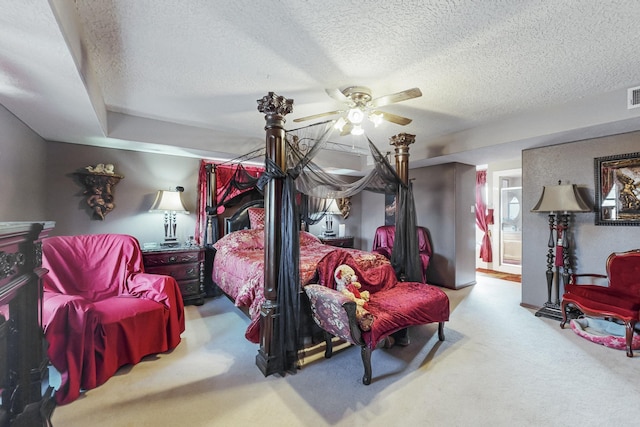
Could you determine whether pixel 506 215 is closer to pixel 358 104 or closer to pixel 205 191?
pixel 358 104

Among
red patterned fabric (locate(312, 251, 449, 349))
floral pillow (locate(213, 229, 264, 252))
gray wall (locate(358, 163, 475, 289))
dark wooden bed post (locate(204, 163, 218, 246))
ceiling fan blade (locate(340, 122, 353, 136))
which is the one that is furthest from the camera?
gray wall (locate(358, 163, 475, 289))

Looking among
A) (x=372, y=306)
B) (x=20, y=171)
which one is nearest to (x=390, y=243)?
(x=372, y=306)

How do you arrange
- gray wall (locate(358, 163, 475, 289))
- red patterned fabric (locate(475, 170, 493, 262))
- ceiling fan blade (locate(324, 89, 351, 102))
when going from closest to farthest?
ceiling fan blade (locate(324, 89, 351, 102)) < gray wall (locate(358, 163, 475, 289)) < red patterned fabric (locate(475, 170, 493, 262))

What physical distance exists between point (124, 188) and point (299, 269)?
307 centimetres

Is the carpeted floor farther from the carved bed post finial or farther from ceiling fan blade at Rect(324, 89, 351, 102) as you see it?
ceiling fan blade at Rect(324, 89, 351, 102)

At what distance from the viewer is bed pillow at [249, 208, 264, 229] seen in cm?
446

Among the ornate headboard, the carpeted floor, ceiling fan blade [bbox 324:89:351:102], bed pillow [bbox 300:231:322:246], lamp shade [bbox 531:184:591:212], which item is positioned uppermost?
ceiling fan blade [bbox 324:89:351:102]

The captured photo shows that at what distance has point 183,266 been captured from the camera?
3709 millimetres

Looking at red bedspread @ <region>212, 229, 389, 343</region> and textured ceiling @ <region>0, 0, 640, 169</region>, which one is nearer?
textured ceiling @ <region>0, 0, 640, 169</region>

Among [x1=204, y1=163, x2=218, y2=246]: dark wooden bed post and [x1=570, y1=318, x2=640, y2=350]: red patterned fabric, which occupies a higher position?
[x1=204, y1=163, x2=218, y2=246]: dark wooden bed post

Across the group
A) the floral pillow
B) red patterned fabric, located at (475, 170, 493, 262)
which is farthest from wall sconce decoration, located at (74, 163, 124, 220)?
red patterned fabric, located at (475, 170, 493, 262)

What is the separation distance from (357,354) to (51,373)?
8.25 ft

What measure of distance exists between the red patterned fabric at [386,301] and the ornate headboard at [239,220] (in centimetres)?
226

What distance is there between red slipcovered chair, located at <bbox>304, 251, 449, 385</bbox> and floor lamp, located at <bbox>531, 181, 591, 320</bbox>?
184 centimetres
